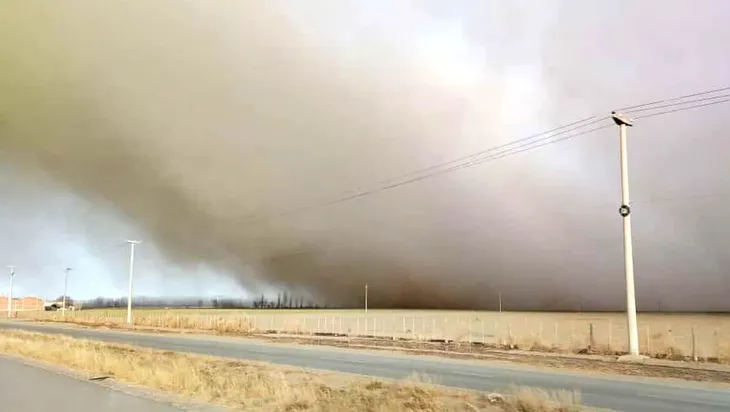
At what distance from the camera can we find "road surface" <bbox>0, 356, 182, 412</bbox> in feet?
44.2

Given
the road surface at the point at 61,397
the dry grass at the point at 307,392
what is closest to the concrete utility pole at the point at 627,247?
the dry grass at the point at 307,392

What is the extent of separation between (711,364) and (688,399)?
1402cm

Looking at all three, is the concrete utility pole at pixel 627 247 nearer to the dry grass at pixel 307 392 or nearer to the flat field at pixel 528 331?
the flat field at pixel 528 331

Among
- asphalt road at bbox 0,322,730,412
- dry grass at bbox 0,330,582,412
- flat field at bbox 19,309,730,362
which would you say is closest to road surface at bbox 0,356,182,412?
dry grass at bbox 0,330,582,412

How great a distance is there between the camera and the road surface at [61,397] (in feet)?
44.2

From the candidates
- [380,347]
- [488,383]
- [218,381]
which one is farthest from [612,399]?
[380,347]

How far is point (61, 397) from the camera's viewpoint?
15.3 m

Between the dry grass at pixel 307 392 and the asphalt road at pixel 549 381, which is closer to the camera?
the dry grass at pixel 307 392

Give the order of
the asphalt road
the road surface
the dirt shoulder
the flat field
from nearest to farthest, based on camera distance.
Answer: the road surface → the asphalt road → the dirt shoulder → the flat field

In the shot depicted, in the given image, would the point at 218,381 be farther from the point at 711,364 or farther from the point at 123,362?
the point at 711,364

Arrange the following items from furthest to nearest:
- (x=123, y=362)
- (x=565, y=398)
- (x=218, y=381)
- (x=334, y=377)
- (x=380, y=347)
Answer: (x=380, y=347), (x=123, y=362), (x=334, y=377), (x=218, y=381), (x=565, y=398)

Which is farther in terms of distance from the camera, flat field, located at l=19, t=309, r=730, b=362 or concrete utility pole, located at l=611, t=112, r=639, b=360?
flat field, located at l=19, t=309, r=730, b=362

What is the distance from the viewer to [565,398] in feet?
50.2

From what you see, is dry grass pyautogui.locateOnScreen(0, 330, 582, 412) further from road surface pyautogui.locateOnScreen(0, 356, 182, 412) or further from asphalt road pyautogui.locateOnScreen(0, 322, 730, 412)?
asphalt road pyautogui.locateOnScreen(0, 322, 730, 412)
